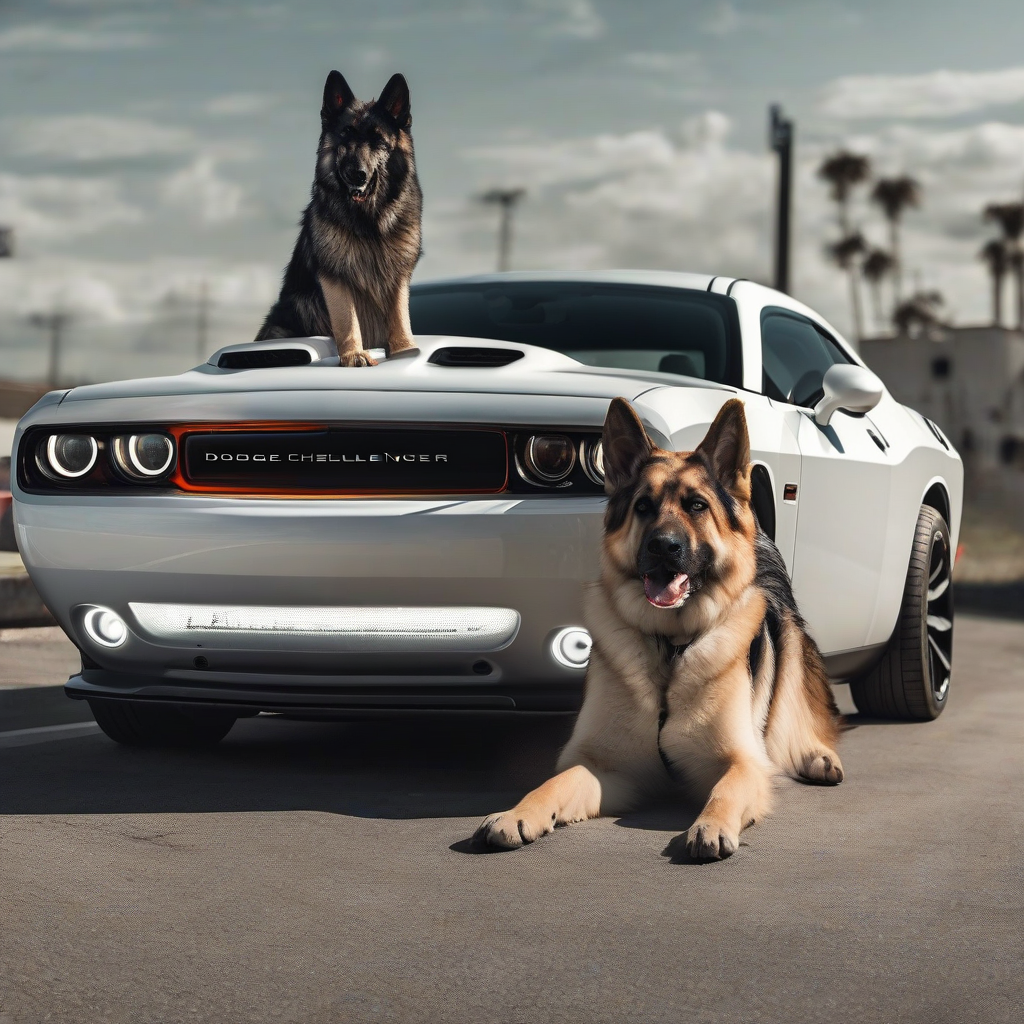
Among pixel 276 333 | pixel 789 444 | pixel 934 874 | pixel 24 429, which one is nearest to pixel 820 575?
pixel 789 444

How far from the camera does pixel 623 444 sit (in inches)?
173

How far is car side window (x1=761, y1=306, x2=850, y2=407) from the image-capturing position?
5762 mm

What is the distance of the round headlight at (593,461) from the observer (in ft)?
15.0

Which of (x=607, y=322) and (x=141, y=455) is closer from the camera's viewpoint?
(x=141, y=455)

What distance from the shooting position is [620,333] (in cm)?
596

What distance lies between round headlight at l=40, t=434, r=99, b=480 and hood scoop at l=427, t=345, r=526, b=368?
1087 mm

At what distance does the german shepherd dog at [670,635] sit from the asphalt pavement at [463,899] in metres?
0.14

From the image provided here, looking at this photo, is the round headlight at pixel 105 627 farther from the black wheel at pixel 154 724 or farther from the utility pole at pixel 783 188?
the utility pole at pixel 783 188

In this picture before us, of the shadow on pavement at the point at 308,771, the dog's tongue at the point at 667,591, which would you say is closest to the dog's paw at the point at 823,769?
the shadow on pavement at the point at 308,771

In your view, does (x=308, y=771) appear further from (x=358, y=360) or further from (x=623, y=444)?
(x=623, y=444)

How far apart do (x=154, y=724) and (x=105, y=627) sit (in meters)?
0.77

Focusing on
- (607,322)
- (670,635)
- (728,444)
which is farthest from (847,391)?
(670,635)

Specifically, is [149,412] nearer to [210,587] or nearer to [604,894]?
[210,587]

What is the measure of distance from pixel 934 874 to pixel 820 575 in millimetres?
1718
